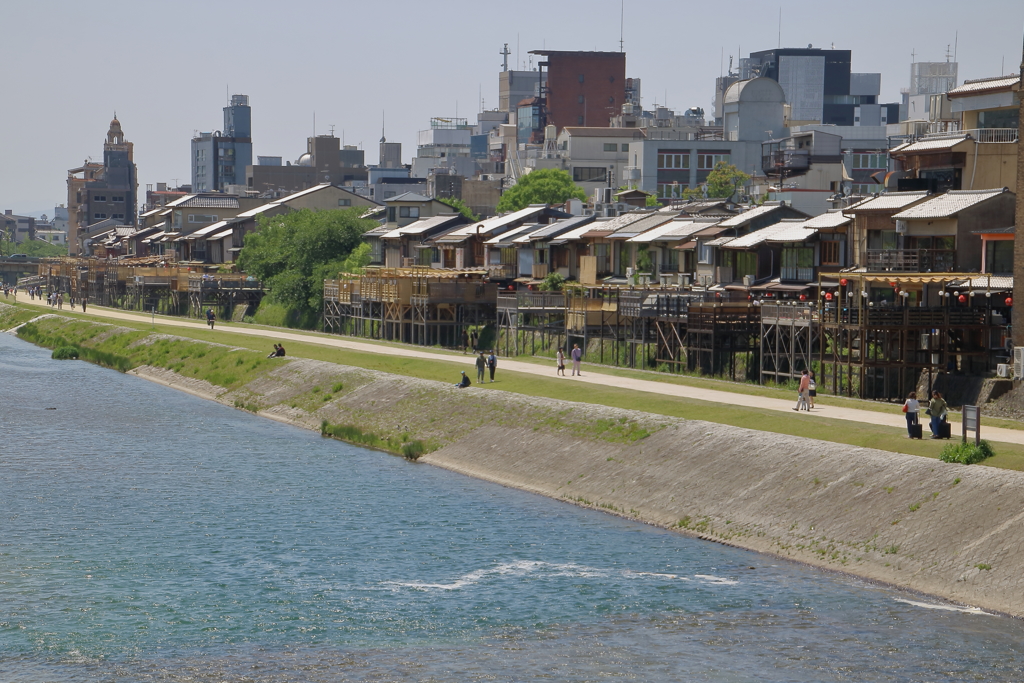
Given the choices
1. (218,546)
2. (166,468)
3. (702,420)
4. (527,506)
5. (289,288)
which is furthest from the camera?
(289,288)

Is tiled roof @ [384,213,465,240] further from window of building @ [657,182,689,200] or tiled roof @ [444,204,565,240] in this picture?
window of building @ [657,182,689,200]

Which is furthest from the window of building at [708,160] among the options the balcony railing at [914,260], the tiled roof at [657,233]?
the balcony railing at [914,260]

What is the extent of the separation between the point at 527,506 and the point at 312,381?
30.4 metres

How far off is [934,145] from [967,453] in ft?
98.0

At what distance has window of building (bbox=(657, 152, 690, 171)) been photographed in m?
149

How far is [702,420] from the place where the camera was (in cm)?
4766

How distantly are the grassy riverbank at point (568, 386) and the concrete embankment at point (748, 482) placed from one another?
1.15 metres

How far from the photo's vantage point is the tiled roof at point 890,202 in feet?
201

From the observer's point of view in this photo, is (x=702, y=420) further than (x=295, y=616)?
Yes

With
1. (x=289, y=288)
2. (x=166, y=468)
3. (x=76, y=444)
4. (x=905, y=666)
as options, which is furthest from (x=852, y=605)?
(x=289, y=288)

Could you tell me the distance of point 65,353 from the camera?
342ft

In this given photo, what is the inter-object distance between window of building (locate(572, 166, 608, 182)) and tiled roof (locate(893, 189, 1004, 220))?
10699cm

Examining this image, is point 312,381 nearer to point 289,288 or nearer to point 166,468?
point 166,468

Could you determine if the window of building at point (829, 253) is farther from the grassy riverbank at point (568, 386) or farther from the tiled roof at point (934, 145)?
the grassy riverbank at point (568, 386)
